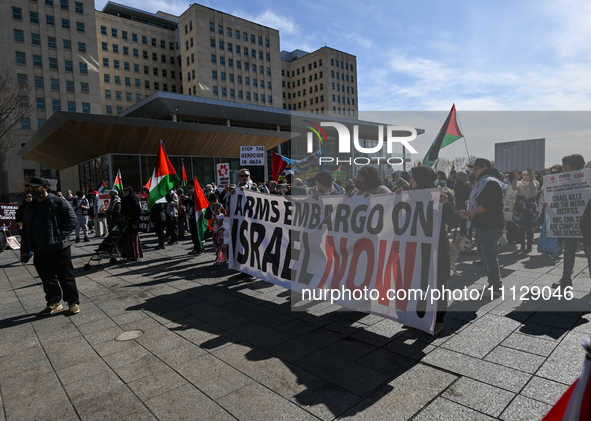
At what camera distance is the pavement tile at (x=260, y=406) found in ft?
9.13

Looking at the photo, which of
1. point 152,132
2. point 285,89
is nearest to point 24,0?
point 152,132

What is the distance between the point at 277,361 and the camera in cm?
368

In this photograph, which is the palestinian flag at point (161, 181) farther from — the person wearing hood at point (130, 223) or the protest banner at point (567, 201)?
the protest banner at point (567, 201)

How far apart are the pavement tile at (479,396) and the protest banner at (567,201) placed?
359 centimetres

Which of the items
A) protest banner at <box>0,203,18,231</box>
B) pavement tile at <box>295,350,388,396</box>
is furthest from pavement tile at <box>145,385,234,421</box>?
protest banner at <box>0,203,18,231</box>

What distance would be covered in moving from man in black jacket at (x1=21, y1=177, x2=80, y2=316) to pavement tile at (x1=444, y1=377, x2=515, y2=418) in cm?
521

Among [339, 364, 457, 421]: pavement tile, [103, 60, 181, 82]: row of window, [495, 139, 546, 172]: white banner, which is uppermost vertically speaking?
[103, 60, 181, 82]: row of window

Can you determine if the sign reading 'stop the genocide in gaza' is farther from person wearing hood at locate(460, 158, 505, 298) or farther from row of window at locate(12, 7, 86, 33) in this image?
row of window at locate(12, 7, 86, 33)

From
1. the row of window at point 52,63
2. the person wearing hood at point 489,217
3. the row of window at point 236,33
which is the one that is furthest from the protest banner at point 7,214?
the row of window at point 236,33

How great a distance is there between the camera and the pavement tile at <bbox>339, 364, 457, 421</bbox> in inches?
109

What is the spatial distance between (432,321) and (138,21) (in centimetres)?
10414

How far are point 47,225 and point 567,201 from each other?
794 centimetres

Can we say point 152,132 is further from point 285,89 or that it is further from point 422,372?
point 285,89

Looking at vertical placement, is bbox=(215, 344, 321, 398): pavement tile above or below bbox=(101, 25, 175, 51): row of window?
below
